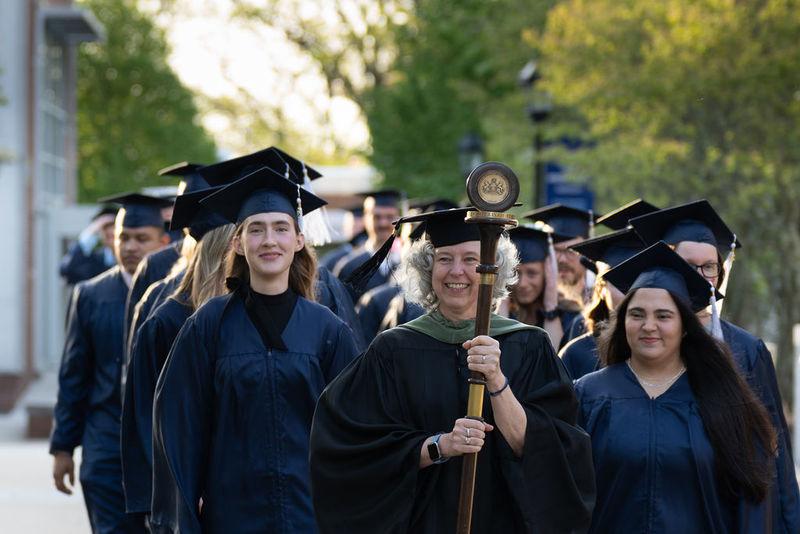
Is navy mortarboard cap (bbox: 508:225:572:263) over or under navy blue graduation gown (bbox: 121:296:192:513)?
over

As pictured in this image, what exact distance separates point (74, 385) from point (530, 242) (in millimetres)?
2513

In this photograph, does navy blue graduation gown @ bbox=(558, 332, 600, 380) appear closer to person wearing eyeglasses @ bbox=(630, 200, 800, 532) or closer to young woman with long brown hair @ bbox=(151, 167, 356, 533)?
person wearing eyeglasses @ bbox=(630, 200, 800, 532)

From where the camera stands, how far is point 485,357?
5.09 meters

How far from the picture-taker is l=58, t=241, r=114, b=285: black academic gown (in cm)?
1360

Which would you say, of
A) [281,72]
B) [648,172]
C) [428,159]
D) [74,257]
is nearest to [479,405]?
[74,257]

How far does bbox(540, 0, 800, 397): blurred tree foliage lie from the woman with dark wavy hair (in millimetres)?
11088

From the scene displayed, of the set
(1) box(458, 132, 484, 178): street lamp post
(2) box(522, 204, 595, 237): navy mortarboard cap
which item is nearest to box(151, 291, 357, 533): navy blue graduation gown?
(2) box(522, 204, 595, 237): navy mortarboard cap

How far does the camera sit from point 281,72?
41344mm

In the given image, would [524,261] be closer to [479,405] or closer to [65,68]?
[479,405]

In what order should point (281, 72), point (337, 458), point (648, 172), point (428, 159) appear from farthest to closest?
1. point (281, 72)
2. point (428, 159)
3. point (648, 172)
4. point (337, 458)

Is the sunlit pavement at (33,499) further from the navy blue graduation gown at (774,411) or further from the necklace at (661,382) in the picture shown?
the necklace at (661,382)

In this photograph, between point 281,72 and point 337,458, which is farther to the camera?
point 281,72

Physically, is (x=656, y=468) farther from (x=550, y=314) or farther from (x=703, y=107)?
(x=703, y=107)

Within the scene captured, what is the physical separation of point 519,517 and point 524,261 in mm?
3644
